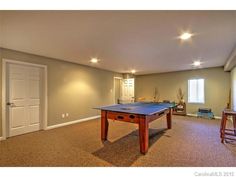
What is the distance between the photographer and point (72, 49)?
3.35 meters

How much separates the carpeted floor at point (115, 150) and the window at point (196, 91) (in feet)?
9.26

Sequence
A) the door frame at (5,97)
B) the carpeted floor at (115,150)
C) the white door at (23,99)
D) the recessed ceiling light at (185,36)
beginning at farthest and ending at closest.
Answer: the white door at (23,99) → the door frame at (5,97) → the recessed ceiling light at (185,36) → the carpeted floor at (115,150)

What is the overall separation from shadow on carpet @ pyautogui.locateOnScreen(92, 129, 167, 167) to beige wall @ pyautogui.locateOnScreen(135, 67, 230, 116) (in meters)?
3.91

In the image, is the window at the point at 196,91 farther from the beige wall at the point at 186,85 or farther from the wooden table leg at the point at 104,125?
the wooden table leg at the point at 104,125

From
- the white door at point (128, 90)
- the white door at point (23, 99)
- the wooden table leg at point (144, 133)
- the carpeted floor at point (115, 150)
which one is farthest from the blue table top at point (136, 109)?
the white door at point (128, 90)

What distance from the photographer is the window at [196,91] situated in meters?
6.28

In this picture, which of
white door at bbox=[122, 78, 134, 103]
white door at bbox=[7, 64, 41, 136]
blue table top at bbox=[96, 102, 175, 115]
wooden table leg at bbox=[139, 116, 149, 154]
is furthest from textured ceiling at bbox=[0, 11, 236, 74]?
white door at bbox=[122, 78, 134, 103]

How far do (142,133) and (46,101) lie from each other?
3.04 m

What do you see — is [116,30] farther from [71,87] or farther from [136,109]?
[71,87]

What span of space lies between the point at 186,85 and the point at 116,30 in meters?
5.49

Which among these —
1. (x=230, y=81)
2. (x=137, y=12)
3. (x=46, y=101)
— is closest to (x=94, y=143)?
(x=46, y=101)

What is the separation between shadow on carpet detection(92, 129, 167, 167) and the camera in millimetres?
2338
